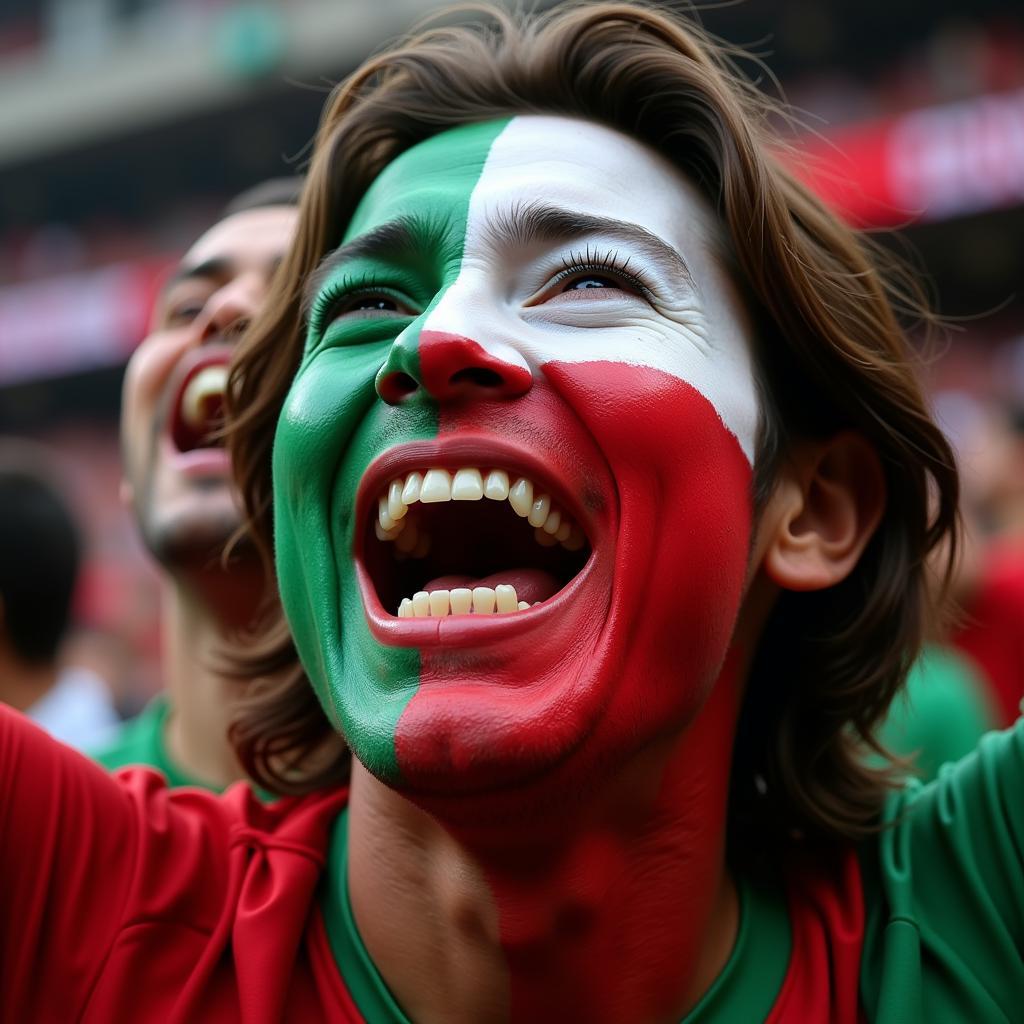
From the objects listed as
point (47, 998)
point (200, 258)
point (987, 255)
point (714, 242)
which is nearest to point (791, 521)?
point (714, 242)

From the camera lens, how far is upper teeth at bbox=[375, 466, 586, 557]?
5.61ft

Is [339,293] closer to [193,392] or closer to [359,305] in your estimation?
[359,305]

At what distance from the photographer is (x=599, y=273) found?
1.91 meters

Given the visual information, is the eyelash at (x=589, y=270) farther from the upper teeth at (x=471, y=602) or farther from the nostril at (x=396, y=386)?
the upper teeth at (x=471, y=602)

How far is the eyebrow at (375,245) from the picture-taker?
1926mm

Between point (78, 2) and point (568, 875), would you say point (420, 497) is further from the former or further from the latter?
point (78, 2)

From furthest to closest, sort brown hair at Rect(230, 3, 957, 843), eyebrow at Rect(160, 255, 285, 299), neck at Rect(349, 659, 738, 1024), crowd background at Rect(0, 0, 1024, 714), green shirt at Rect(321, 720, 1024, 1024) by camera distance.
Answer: crowd background at Rect(0, 0, 1024, 714), eyebrow at Rect(160, 255, 285, 299), brown hair at Rect(230, 3, 957, 843), green shirt at Rect(321, 720, 1024, 1024), neck at Rect(349, 659, 738, 1024)

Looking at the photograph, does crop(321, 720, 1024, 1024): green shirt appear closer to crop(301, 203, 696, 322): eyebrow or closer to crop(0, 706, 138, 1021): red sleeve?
crop(0, 706, 138, 1021): red sleeve

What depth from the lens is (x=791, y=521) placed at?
2094 mm

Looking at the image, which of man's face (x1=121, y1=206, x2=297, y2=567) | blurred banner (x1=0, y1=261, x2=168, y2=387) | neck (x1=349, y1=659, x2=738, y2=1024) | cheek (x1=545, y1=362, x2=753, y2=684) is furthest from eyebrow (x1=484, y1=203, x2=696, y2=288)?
blurred banner (x1=0, y1=261, x2=168, y2=387)

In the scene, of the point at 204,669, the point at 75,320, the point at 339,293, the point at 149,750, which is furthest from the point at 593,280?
the point at 75,320

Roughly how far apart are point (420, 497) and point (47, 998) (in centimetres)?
86

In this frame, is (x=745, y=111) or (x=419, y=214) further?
(x=745, y=111)

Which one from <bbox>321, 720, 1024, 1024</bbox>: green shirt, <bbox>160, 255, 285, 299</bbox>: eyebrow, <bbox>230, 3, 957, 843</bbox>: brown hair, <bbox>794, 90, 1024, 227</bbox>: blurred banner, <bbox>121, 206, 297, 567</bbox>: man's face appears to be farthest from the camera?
<bbox>794, 90, 1024, 227</bbox>: blurred banner
